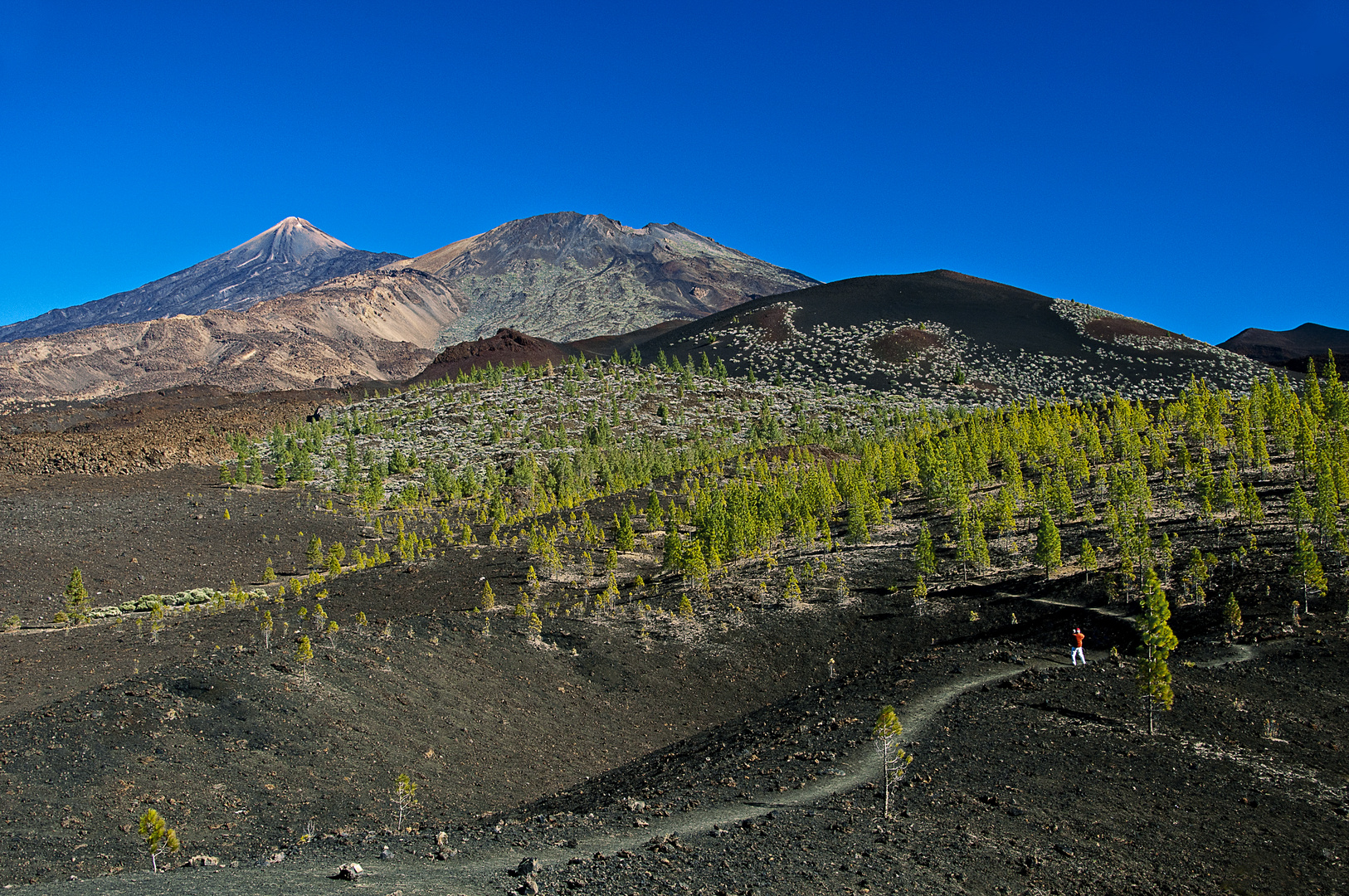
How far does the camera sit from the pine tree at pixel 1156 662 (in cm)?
1873

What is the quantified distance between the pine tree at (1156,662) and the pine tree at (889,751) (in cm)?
613

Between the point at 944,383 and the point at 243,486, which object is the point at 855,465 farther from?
the point at 944,383

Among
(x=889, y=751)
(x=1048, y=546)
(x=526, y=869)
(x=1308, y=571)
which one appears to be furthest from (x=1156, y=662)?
(x=1048, y=546)

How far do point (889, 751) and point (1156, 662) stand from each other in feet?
22.7

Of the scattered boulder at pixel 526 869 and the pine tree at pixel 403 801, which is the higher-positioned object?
the scattered boulder at pixel 526 869

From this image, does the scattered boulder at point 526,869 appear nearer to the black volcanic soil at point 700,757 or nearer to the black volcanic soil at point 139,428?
the black volcanic soil at point 700,757

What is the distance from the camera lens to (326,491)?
7494 centimetres

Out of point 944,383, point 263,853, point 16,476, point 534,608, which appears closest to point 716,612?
point 534,608

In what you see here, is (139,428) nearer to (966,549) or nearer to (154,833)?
(966,549)

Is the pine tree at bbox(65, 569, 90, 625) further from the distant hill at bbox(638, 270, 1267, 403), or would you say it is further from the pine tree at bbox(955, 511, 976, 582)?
the distant hill at bbox(638, 270, 1267, 403)

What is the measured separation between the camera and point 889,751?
18234mm

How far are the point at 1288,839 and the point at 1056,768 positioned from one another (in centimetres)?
401

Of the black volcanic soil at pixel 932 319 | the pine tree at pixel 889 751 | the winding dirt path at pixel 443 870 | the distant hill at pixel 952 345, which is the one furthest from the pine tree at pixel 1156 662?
the black volcanic soil at pixel 932 319

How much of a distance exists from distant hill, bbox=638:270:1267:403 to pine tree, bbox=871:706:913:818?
122294 mm
